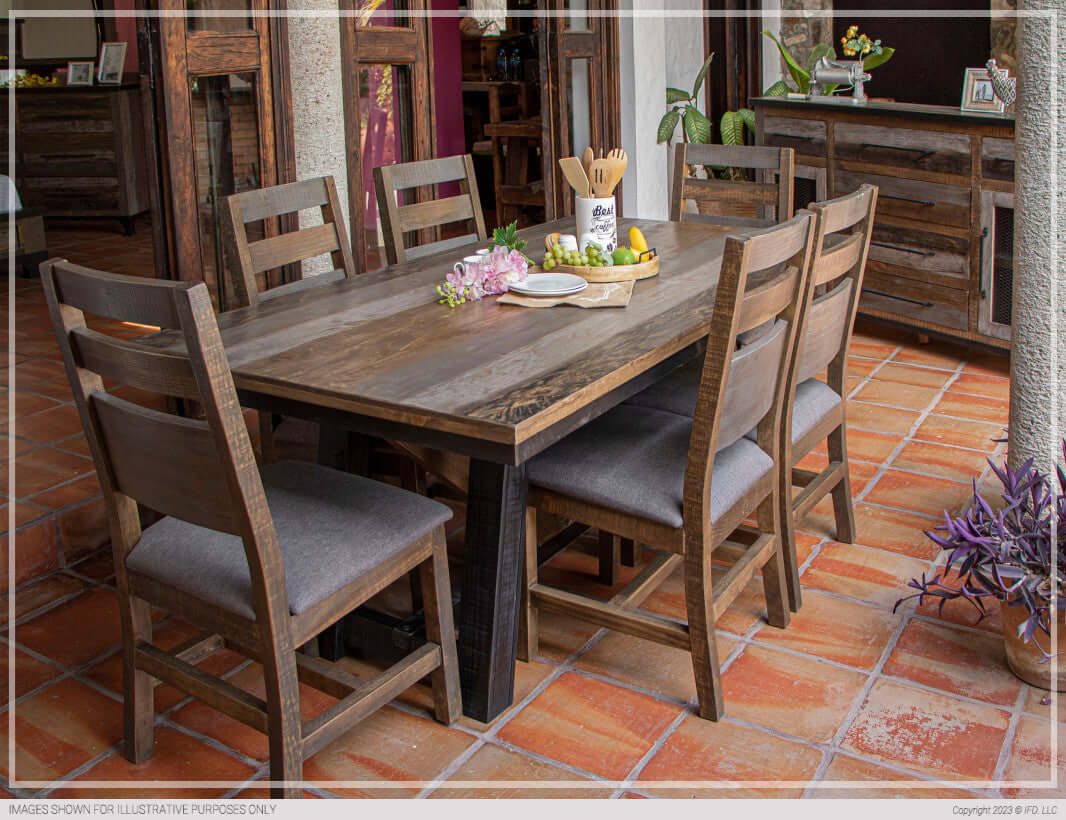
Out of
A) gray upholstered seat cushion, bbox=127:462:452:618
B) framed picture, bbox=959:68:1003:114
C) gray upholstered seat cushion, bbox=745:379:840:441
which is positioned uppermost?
framed picture, bbox=959:68:1003:114

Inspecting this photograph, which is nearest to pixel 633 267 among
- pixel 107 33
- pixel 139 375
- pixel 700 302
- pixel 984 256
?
pixel 700 302

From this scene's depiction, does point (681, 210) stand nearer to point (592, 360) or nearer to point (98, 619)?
point (592, 360)

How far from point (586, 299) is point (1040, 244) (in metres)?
1.04

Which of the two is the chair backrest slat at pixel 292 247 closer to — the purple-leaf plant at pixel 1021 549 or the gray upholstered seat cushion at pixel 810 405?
the gray upholstered seat cushion at pixel 810 405

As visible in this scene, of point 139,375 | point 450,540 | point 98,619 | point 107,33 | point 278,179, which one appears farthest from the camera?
point 107,33

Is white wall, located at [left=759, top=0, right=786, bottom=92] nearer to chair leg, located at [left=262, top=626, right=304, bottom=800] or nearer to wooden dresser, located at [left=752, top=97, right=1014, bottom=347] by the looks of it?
wooden dresser, located at [left=752, top=97, right=1014, bottom=347]

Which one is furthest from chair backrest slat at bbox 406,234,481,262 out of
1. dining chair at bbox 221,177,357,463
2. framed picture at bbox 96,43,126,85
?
framed picture at bbox 96,43,126,85

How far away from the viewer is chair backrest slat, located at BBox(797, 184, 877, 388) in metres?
2.48

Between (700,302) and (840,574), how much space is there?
86cm

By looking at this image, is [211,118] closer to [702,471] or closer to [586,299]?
[586,299]

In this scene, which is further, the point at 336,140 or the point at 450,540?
the point at 336,140

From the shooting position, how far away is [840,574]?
2893 millimetres

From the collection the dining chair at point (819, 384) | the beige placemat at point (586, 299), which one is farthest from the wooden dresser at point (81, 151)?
the dining chair at point (819, 384)

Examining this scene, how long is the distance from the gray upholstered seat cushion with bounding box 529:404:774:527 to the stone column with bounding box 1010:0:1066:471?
659 millimetres
